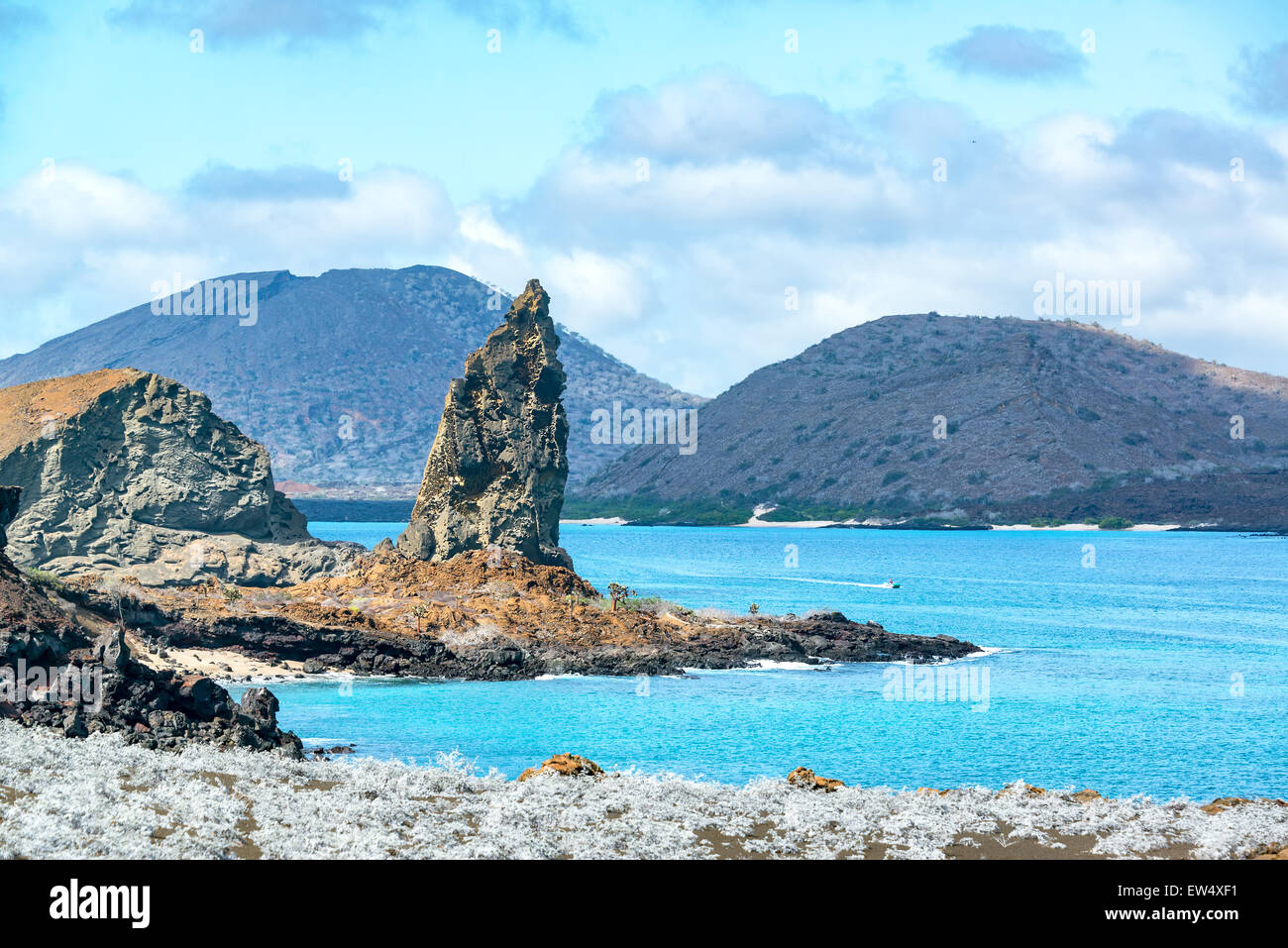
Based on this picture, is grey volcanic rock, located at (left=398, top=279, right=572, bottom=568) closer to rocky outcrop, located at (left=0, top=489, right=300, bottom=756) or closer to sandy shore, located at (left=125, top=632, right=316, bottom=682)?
sandy shore, located at (left=125, top=632, right=316, bottom=682)

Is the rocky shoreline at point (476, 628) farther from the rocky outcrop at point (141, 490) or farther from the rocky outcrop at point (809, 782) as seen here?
the rocky outcrop at point (809, 782)

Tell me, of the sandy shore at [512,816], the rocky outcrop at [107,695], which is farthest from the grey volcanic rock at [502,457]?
the sandy shore at [512,816]

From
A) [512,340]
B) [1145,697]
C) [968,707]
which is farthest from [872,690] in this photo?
[512,340]

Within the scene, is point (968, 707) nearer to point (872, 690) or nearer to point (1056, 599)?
point (872, 690)

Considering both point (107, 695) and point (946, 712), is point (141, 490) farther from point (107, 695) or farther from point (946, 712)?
point (107, 695)

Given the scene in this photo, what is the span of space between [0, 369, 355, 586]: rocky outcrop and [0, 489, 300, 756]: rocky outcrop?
3231 centimetres

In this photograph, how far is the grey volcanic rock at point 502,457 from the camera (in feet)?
182

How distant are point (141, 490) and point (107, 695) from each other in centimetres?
4176

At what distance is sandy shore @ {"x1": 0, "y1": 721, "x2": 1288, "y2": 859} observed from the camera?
14.1 meters

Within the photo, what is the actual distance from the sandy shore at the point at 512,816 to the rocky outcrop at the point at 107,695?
6.19 ft

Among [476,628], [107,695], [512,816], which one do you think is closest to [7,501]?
[107,695]

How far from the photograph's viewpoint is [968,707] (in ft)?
132

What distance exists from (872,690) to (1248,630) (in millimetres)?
32005

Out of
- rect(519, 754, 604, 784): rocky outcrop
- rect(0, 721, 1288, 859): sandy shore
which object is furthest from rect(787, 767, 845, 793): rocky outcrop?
rect(519, 754, 604, 784): rocky outcrop
